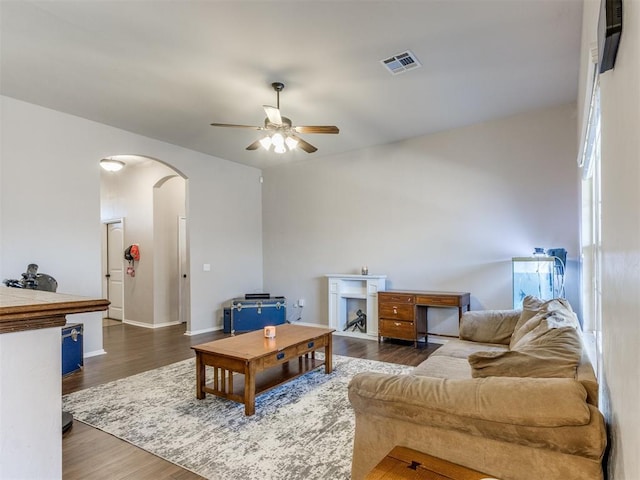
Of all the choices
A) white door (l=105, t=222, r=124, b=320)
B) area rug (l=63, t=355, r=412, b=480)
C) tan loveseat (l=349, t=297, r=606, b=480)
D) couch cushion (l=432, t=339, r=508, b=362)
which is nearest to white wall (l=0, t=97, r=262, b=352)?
area rug (l=63, t=355, r=412, b=480)

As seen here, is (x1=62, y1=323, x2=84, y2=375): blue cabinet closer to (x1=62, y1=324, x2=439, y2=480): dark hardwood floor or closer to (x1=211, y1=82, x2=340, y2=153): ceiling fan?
(x1=62, y1=324, x2=439, y2=480): dark hardwood floor

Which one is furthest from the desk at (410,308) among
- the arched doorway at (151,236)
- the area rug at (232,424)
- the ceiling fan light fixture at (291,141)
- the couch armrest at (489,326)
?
the arched doorway at (151,236)

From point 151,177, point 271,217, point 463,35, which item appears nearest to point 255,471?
point 463,35

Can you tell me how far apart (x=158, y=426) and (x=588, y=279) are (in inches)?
158

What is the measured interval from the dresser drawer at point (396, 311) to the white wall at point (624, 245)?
369 cm

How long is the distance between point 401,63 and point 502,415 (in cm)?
307

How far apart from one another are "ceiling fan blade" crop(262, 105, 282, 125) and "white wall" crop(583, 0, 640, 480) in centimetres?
257

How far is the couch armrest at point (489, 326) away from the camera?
3.42 metres

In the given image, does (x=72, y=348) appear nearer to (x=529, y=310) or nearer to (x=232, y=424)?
(x=232, y=424)

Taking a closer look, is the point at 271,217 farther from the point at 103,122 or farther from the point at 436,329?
the point at 436,329

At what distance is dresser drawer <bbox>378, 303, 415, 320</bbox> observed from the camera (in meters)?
5.01

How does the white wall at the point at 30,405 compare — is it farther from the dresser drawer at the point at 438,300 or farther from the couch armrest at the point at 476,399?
the dresser drawer at the point at 438,300

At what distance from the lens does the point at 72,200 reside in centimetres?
454

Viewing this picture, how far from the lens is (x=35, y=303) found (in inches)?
41.3
